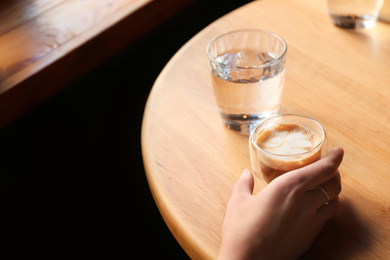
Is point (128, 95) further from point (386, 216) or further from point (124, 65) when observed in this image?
point (386, 216)

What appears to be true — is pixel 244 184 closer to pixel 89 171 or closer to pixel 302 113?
pixel 302 113

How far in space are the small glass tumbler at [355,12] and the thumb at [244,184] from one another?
462 millimetres

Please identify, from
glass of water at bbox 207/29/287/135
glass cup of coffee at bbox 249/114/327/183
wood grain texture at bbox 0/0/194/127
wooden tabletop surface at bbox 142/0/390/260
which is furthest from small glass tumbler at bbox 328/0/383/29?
wood grain texture at bbox 0/0/194/127

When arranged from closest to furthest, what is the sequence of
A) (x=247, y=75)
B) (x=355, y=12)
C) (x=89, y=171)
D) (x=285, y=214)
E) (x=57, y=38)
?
1. (x=285, y=214)
2. (x=247, y=75)
3. (x=355, y=12)
4. (x=57, y=38)
5. (x=89, y=171)

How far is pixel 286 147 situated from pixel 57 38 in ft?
2.62

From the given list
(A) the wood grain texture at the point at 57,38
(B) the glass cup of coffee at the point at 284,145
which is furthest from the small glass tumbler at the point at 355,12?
(A) the wood grain texture at the point at 57,38

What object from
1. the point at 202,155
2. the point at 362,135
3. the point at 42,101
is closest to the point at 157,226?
the point at 42,101

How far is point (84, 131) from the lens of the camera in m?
1.38

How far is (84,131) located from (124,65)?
0.81 feet

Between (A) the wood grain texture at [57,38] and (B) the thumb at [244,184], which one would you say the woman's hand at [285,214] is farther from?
(A) the wood grain texture at [57,38]

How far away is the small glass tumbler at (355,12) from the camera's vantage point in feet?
A: 2.79

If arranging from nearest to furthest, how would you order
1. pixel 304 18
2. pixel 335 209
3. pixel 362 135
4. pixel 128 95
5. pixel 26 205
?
pixel 335 209 → pixel 362 135 → pixel 304 18 → pixel 26 205 → pixel 128 95

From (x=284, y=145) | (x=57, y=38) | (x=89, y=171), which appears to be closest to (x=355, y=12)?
(x=284, y=145)

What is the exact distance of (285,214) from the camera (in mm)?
534
